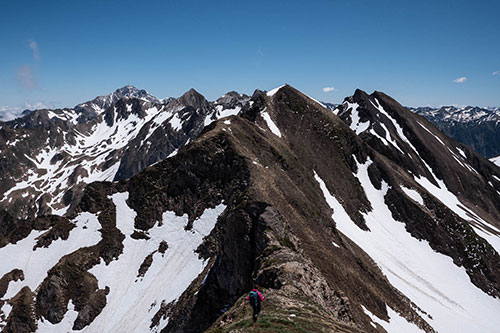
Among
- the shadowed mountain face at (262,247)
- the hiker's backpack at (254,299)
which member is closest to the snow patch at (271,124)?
the shadowed mountain face at (262,247)

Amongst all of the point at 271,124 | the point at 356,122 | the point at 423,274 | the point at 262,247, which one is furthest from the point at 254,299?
the point at 356,122

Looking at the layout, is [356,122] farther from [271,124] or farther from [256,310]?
[256,310]

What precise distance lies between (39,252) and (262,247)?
5536 cm

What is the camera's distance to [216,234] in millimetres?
55906

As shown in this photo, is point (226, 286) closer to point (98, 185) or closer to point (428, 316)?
point (428, 316)

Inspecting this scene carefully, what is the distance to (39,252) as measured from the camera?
206 feet

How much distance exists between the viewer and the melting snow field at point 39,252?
57656 mm

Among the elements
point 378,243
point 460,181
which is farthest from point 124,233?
point 460,181

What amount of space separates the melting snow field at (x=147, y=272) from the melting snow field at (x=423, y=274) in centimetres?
3491

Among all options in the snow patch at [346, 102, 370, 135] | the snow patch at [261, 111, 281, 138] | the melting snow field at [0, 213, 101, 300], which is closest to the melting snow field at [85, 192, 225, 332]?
the melting snow field at [0, 213, 101, 300]

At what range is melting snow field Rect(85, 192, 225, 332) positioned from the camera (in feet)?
166

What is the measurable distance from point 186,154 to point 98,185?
2462 centimetres

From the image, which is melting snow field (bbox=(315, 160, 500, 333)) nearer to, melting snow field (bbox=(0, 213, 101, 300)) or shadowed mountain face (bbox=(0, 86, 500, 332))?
shadowed mountain face (bbox=(0, 86, 500, 332))

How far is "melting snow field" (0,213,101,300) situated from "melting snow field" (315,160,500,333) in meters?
57.2
